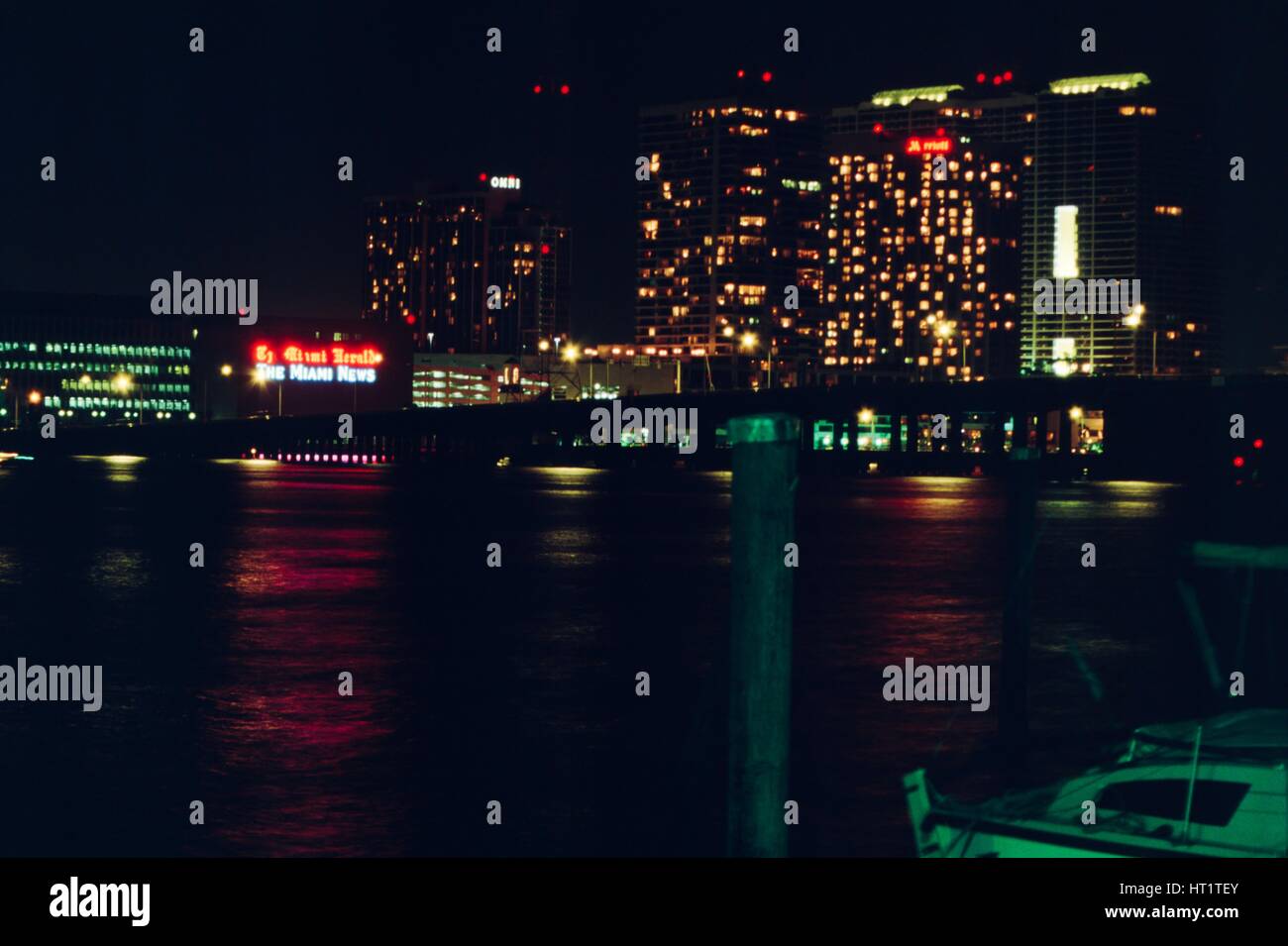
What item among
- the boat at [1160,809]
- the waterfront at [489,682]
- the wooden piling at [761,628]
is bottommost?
the waterfront at [489,682]

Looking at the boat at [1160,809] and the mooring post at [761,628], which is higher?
the mooring post at [761,628]

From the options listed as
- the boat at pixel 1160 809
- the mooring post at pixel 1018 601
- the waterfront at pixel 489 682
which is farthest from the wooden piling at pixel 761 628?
the mooring post at pixel 1018 601

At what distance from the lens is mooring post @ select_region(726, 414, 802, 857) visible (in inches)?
468

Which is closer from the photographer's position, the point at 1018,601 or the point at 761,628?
the point at 761,628

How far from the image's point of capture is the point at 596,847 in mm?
19547

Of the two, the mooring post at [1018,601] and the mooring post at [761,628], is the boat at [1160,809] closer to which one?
the mooring post at [761,628]

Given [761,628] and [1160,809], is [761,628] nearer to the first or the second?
[761,628]

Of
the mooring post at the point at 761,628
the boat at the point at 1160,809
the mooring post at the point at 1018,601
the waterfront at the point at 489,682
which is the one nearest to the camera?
the mooring post at the point at 761,628

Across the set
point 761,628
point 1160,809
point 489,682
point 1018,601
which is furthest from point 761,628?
point 489,682

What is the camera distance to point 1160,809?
14.8 metres

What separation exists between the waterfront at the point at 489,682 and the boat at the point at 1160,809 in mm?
4018

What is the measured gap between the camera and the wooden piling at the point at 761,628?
11875 mm

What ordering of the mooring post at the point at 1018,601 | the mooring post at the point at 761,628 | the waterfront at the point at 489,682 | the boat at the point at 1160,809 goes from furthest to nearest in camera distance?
the mooring post at the point at 1018,601
the waterfront at the point at 489,682
the boat at the point at 1160,809
the mooring post at the point at 761,628
